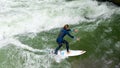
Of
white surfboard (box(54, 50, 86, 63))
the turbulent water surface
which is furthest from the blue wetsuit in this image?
the turbulent water surface

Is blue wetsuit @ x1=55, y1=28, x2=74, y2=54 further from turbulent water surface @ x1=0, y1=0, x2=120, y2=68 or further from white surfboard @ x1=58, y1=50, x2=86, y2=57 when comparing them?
turbulent water surface @ x1=0, y1=0, x2=120, y2=68

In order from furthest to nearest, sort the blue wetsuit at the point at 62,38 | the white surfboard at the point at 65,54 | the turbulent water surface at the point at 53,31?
the white surfboard at the point at 65,54 < the turbulent water surface at the point at 53,31 < the blue wetsuit at the point at 62,38

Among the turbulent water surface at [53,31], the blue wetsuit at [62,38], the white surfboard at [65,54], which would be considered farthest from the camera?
the white surfboard at [65,54]

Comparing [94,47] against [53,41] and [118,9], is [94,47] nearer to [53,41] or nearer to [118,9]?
[53,41]

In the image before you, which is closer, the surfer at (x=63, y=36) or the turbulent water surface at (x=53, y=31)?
the surfer at (x=63, y=36)

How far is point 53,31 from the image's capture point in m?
15.6

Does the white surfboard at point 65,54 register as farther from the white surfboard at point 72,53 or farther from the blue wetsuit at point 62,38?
the blue wetsuit at point 62,38

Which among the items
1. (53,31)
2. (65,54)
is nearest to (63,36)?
(65,54)

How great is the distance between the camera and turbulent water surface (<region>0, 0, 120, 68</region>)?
13023 mm

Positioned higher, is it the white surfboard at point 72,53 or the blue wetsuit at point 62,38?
the blue wetsuit at point 62,38

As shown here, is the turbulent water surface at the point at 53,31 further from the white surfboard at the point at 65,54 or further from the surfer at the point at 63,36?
the surfer at the point at 63,36

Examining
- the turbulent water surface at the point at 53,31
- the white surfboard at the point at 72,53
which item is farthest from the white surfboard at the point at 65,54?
the turbulent water surface at the point at 53,31

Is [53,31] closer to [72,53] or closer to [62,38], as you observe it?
[72,53]

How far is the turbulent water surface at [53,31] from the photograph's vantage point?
13.0 meters
